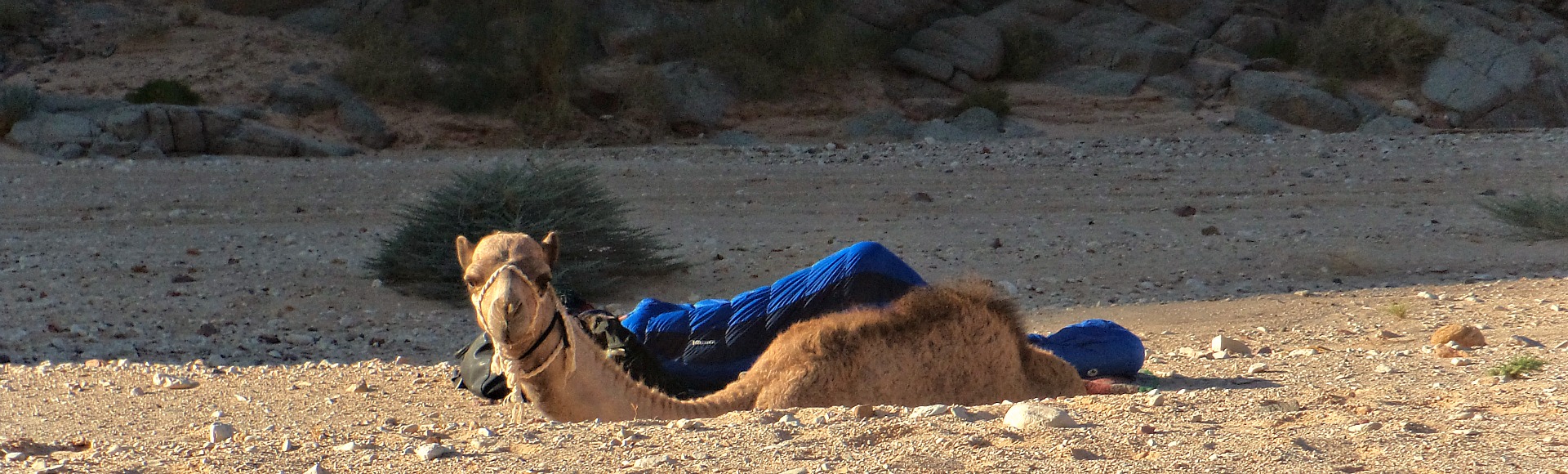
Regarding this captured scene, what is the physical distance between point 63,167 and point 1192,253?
1153 centimetres

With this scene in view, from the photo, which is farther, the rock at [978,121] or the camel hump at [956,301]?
the rock at [978,121]

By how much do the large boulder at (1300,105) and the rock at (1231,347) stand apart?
664 inches

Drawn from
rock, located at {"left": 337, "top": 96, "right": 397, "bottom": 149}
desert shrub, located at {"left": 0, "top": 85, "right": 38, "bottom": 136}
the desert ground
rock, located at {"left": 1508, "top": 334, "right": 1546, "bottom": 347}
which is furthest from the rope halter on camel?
rock, located at {"left": 337, "top": 96, "right": 397, "bottom": 149}

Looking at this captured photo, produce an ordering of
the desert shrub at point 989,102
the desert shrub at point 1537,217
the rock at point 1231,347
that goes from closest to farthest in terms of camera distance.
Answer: the rock at point 1231,347 < the desert shrub at point 1537,217 < the desert shrub at point 989,102

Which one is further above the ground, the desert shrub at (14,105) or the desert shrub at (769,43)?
the desert shrub at (769,43)

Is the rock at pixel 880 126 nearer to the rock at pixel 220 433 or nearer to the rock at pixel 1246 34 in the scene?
the rock at pixel 1246 34

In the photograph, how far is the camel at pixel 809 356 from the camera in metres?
3.85

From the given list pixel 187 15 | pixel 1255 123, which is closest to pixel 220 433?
pixel 1255 123

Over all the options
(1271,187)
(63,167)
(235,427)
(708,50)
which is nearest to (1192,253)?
(1271,187)

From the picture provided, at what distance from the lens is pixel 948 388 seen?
179 inches

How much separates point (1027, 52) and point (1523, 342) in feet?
62.1

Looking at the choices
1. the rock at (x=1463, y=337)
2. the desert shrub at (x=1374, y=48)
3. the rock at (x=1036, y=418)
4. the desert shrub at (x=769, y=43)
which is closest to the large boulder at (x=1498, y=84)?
the desert shrub at (x=1374, y=48)

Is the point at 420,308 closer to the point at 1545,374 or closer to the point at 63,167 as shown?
the point at 1545,374

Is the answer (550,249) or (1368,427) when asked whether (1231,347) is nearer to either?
(1368,427)
